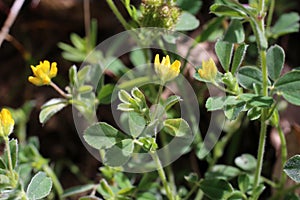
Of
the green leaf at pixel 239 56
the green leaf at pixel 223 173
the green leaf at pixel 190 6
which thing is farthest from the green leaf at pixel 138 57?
the green leaf at pixel 239 56

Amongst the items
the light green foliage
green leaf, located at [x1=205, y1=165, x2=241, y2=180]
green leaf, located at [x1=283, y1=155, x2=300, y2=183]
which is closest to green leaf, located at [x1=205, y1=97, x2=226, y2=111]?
the light green foliage

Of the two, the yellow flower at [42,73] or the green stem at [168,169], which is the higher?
the yellow flower at [42,73]

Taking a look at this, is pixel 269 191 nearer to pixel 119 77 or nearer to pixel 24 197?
pixel 119 77

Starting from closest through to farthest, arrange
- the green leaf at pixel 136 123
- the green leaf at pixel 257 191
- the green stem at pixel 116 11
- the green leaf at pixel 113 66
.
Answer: the green leaf at pixel 136 123
the green leaf at pixel 257 191
the green stem at pixel 116 11
the green leaf at pixel 113 66

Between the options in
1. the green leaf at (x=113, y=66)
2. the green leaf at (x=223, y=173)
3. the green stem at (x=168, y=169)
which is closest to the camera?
Result: the green leaf at (x=223, y=173)

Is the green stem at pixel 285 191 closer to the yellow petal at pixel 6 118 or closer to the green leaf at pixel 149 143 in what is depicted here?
the green leaf at pixel 149 143

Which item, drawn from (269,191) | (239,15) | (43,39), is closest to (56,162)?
(43,39)

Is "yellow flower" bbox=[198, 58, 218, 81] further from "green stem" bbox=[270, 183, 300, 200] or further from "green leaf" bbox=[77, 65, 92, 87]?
"green stem" bbox=[270, 183, 300, 200]
